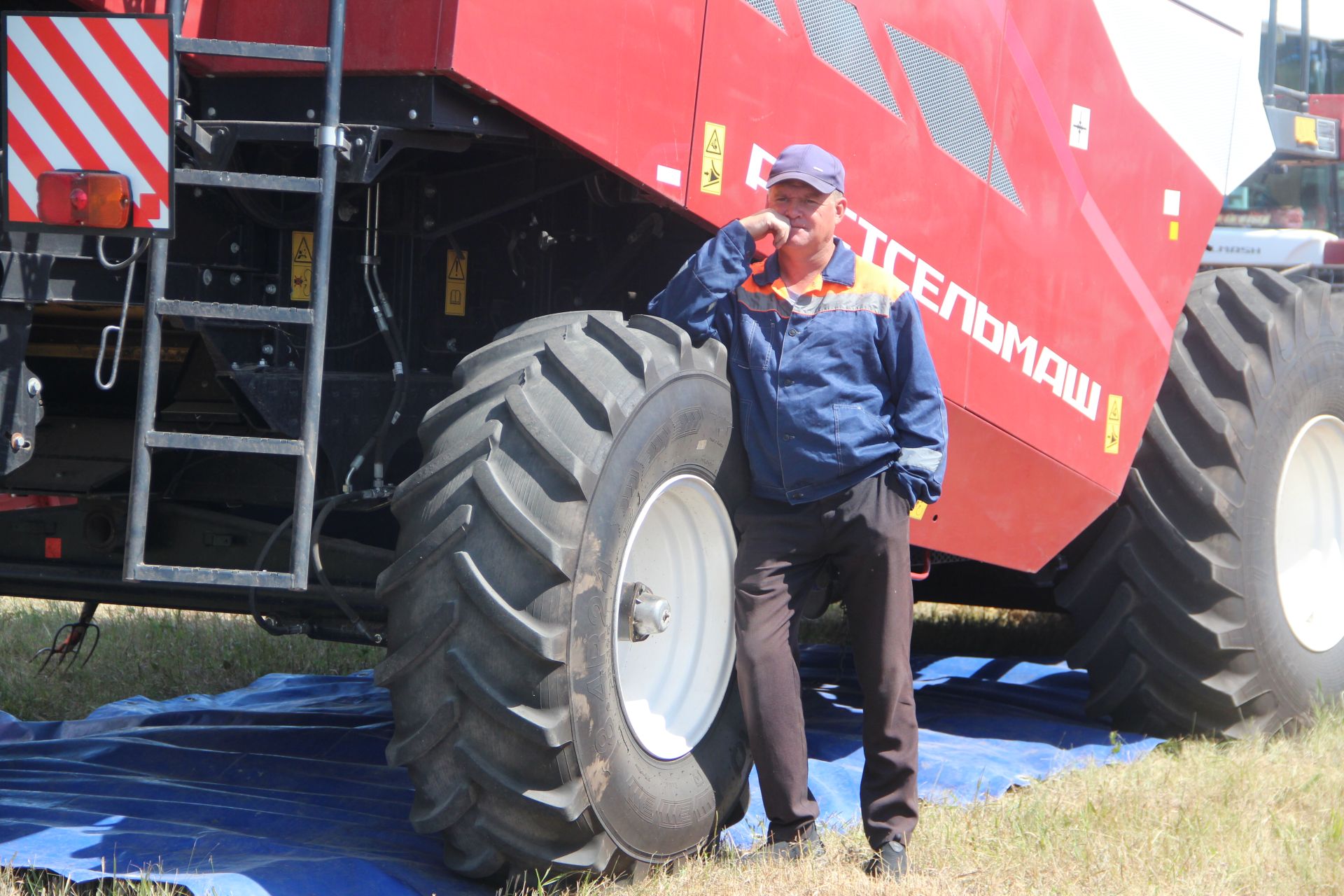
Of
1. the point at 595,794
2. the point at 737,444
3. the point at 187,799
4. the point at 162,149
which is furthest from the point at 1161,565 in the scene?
the point at 162,149

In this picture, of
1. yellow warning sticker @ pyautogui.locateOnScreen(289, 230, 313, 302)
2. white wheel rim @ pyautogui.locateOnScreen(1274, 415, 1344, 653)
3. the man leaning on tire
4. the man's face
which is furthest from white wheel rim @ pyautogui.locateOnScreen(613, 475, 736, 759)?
white wheel rim @ pyautogui.locateOnScreen(1274, 415, 1344, 653)

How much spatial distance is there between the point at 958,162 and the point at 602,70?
1.49m

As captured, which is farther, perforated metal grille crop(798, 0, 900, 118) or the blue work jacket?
perforated metal grille crop(798, 0, 900, 118)

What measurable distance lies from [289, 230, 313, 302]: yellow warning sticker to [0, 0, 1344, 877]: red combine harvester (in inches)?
0.4

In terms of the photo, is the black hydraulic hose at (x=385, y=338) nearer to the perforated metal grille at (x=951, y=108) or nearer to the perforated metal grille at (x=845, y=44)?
the perforated metal grille at (x=845, y=44)

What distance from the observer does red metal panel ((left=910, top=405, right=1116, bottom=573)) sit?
15.6 ft

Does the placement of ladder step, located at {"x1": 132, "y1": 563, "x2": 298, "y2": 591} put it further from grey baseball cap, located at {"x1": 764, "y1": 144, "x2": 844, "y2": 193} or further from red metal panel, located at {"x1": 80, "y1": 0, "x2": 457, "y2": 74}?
grey baseball cap, located at {"x1": 764, "y1": 144, "x2": 844, "y2": 193}

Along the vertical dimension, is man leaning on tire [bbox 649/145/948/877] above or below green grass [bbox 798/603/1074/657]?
above

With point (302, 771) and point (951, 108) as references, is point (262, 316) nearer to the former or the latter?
point (302, 771)

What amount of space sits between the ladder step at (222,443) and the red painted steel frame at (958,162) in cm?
88

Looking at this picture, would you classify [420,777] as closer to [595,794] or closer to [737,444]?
[595,794]

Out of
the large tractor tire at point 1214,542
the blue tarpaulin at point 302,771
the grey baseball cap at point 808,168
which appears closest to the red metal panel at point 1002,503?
the large tractor tire at point 1214,542

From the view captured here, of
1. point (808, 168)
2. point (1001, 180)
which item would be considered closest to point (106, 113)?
point (808, 168)

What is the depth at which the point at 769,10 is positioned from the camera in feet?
13.3
